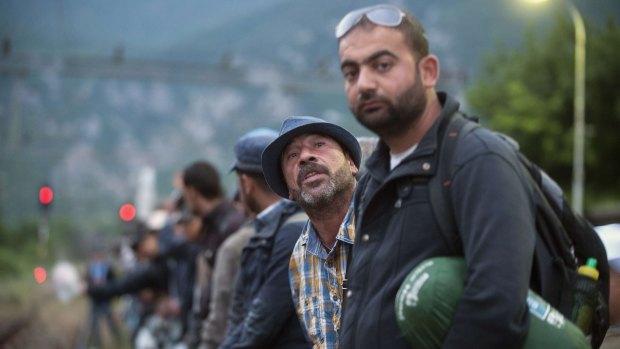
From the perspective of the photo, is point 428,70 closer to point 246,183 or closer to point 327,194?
point 327,194

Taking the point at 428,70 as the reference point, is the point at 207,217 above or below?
below

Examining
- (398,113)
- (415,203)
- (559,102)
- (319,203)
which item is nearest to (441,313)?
(415,203)

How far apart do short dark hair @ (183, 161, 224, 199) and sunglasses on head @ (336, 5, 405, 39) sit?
443 centimetres

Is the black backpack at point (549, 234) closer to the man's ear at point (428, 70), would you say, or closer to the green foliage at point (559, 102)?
the man's ear at point (428, 70)

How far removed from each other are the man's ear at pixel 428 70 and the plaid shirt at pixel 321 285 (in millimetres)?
749

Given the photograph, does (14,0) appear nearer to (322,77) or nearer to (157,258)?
(322,77)

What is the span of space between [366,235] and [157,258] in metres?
7.74

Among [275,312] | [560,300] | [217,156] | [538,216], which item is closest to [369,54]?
[538,216]

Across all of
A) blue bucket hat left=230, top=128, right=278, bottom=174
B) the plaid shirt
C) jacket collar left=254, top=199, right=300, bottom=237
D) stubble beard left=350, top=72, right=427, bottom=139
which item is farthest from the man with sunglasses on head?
blue bucket hat left=230, top=128, right=278, bottom=174

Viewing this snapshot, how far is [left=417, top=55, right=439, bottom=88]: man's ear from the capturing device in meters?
2.82

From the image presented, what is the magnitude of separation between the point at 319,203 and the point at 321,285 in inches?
12.9

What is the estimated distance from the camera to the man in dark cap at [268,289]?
4.47 meters

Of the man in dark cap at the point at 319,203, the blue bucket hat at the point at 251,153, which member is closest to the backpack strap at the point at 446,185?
the man in dark cap at the point at 319,203

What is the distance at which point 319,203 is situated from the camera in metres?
3.48
